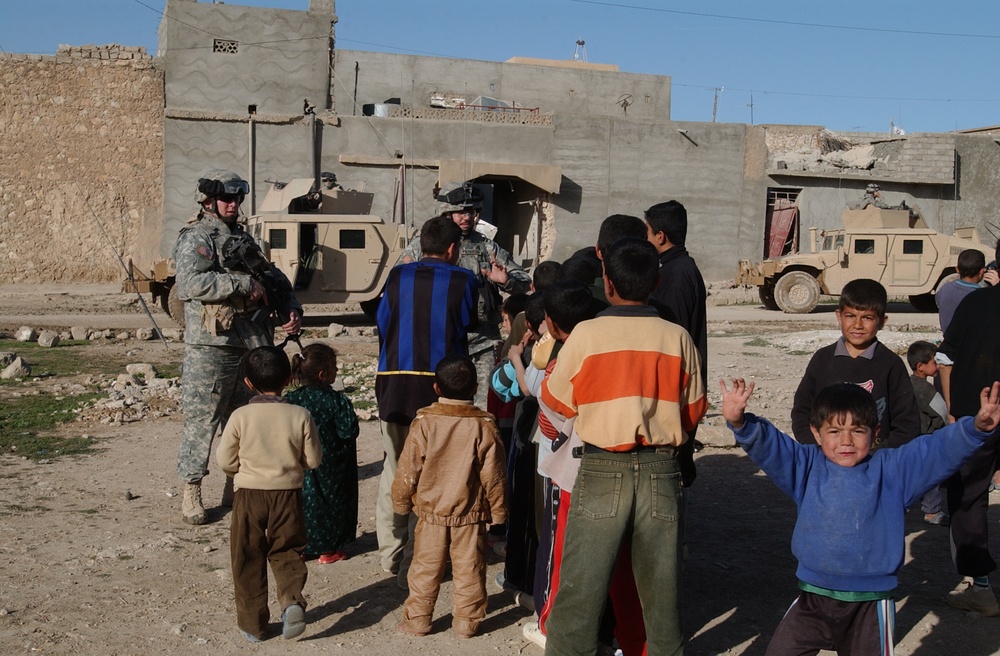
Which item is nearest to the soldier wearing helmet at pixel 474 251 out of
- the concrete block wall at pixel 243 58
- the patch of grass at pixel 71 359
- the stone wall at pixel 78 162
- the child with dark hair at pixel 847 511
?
the child with dark hair at pixel 847 511

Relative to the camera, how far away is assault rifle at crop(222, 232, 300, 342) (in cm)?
502

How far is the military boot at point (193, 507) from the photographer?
5082mm

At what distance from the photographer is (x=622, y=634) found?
334 centimetres

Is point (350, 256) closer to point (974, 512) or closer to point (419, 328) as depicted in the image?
point (419, 328)

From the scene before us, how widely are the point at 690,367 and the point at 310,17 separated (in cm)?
2336

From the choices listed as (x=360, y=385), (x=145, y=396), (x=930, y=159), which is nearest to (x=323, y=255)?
(x=360, y=385)

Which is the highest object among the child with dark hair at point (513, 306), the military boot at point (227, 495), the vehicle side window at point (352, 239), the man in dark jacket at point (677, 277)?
the vehicle side window at point (352, 239)

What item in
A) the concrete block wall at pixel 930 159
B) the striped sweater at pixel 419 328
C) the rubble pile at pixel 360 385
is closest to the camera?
the striped sweater at pixel 419 328

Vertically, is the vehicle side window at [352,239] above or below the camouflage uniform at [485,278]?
above

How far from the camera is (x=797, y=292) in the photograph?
18.9 meters

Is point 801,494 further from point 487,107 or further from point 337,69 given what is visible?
point 337,69

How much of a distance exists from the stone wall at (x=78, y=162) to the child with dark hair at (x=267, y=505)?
2097 cm

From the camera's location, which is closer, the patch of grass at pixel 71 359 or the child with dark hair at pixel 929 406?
the child with dark hair at pixel 929 406

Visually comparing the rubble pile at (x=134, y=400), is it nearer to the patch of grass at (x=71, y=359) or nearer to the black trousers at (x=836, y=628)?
the patch of grass at (x=71, y=359)
